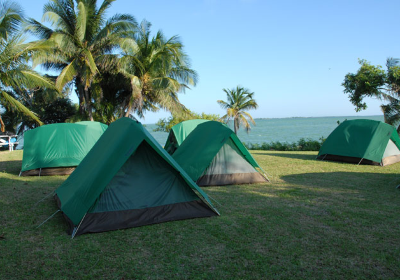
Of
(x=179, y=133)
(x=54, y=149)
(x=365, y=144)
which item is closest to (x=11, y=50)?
(x=54, y=149)

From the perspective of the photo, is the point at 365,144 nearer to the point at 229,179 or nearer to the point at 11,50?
the point at 229,179

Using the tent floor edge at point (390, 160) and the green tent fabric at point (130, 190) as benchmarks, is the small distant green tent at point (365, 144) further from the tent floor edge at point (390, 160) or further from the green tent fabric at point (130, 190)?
the green tent fabric at point (130, 190)

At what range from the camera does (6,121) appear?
2181 cm

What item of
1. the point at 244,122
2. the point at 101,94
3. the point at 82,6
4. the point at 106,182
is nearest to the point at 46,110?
the point at 101,94

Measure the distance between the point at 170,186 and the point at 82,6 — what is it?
15.3 metres

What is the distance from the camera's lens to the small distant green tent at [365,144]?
1139 cm

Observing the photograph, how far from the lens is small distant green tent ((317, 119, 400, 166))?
11391 mm

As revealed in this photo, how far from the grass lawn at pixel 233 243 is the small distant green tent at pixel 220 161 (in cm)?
103

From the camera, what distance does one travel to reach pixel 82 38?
17516 millimetres

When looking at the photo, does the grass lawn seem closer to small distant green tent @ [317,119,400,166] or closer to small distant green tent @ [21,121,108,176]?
small distant green tent @ [21,121,108,176]

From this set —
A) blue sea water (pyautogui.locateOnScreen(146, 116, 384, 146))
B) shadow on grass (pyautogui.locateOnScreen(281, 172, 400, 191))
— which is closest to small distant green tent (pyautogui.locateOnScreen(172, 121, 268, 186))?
shadow on grass (pyautogui.locateOnScreen(281, 172, 400, 191))

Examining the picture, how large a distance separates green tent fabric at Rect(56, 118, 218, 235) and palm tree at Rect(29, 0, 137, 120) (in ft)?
43.5

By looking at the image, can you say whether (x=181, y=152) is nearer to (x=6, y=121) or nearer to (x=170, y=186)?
(x=170, y=186)

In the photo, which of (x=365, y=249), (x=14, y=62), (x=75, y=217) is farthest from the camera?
(x=14, y=62)
